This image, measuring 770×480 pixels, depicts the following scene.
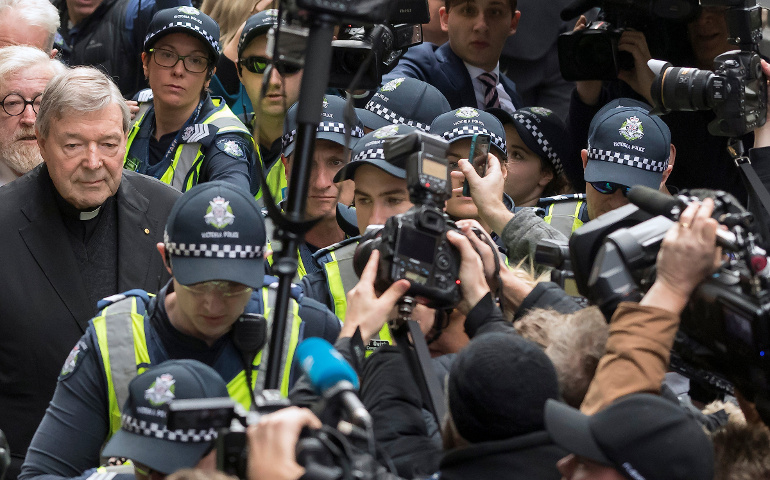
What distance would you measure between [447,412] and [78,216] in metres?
2.20

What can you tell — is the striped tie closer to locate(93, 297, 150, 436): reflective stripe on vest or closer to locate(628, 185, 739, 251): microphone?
locate(93, 297, 150, 436): reflective stripe on vest

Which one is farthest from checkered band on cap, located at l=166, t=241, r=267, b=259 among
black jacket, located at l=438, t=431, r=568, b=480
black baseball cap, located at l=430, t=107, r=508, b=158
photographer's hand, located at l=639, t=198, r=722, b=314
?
black baseball cap, located at l=430, t=107, r=508, b=158

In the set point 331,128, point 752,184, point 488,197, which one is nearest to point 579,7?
point 331,128

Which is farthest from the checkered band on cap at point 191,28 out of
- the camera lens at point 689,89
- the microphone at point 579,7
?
the camera lens at point 689,89

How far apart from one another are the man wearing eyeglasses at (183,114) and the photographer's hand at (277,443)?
333cm

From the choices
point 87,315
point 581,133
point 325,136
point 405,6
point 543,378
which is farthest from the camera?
point 581,133

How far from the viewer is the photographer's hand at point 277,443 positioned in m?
2.53

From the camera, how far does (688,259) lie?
301cm

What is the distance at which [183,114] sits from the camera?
6.01 m

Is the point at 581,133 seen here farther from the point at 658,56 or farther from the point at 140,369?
the point at 140,369

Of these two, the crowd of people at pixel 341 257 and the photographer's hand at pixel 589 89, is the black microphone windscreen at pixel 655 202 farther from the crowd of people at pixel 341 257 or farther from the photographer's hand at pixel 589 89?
the photographer's hand at pixel 589 89

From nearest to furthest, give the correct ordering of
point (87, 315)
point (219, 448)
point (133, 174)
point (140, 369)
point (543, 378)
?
point (219, 448), point (543, 378), point (140, 369), point (87, 315), point (133, 174)

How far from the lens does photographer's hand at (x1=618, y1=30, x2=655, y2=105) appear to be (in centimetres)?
598

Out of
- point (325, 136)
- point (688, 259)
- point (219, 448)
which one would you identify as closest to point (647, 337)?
point (688, 259)
